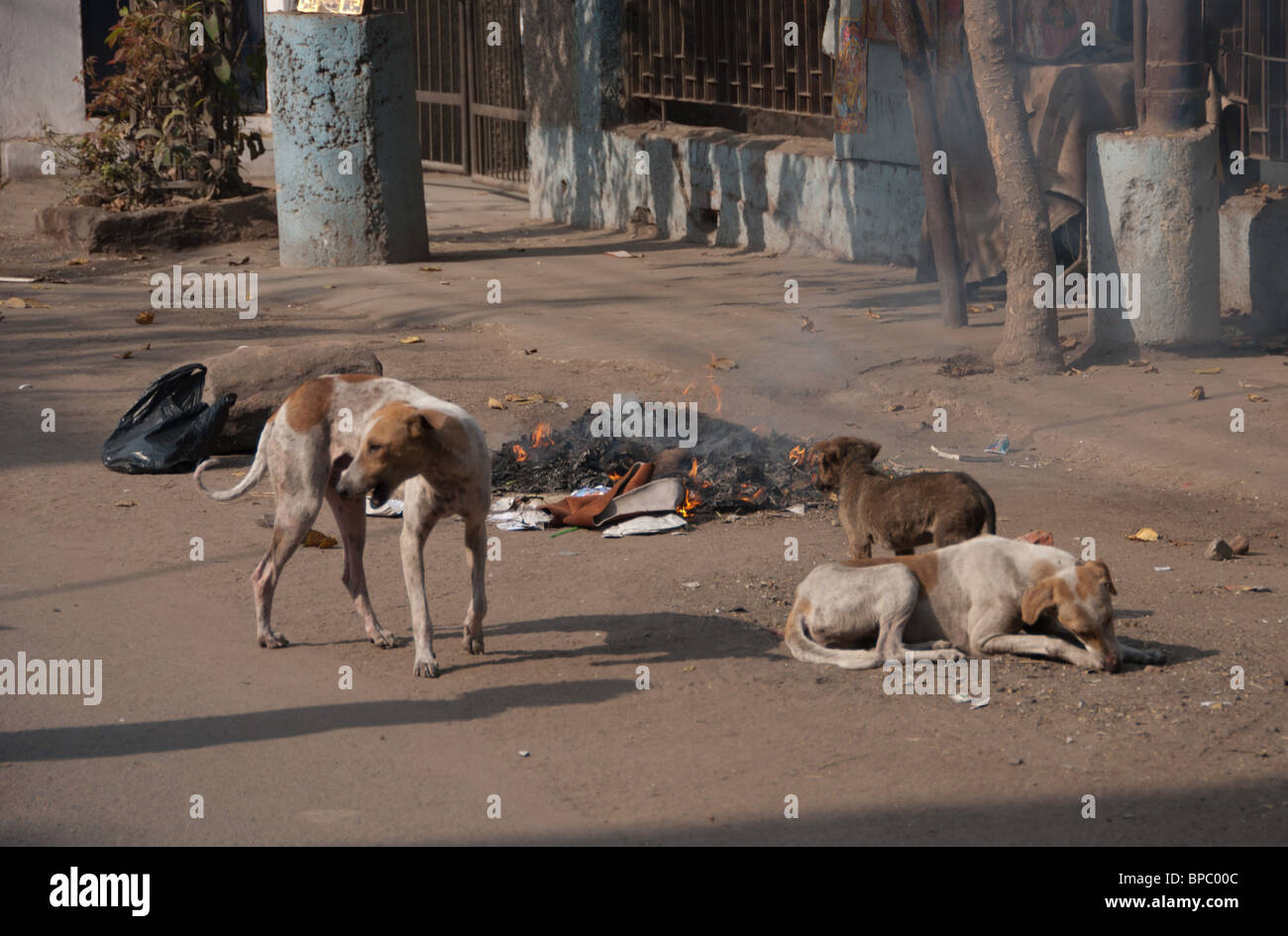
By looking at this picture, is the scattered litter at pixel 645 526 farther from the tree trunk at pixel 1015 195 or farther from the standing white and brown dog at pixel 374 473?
the tree trunk at pixel 1015 195

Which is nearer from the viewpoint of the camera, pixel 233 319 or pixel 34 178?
pixel 233 319

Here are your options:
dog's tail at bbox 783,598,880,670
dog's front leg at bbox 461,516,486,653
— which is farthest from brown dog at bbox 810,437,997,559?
dog's front leg at bbox 461,516,486,653

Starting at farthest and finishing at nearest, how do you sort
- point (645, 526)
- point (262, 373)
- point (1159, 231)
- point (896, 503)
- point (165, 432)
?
point (1159, 231) < point (262, 373) < point (165, 432) < point (645, 526) < point (896, 503)

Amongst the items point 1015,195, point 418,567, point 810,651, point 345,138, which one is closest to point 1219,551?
point 810,651

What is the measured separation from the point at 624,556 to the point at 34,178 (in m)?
16.4

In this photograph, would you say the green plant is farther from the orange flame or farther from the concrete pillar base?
the orange flame

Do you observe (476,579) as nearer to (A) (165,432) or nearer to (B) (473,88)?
(A) (165,432)

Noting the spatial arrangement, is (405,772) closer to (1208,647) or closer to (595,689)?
(595,689)

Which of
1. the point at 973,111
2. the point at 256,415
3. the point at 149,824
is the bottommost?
the point at 149,824

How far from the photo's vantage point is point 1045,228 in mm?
10031

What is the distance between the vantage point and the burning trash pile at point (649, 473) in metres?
7.61

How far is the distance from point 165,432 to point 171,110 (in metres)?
9.41

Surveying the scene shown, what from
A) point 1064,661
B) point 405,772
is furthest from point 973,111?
point 405,772

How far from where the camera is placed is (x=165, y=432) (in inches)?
346
